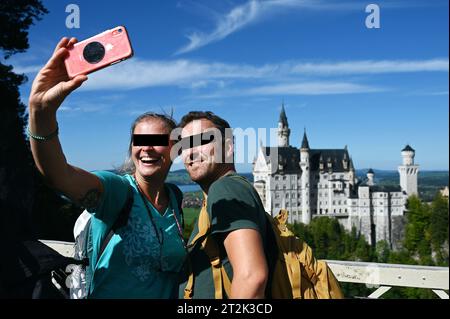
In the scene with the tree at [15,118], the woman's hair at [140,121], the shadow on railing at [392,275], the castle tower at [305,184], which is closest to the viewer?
the woman's hair at [140,121]

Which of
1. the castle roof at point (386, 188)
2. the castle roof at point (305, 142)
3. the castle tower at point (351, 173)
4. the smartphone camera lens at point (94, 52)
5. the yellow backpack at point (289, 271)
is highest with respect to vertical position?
the castle roof at point (305, 142)

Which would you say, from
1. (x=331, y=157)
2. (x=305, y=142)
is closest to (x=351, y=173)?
(x=331, y=157)

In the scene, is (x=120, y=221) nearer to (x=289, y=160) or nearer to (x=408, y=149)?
(x=289, y=160)

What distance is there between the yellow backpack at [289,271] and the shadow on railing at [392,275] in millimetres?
782

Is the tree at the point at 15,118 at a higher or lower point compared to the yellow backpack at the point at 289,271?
higher

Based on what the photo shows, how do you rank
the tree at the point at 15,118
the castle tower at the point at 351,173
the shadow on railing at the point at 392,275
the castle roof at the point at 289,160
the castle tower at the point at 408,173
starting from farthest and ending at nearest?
the castle tower at the point at 408,173 → the castle tower at the point at 351,173 → the castle roof at the point at 289,160 → the tree at the point at 15,118 → the shadow on railing at the point at 392,275

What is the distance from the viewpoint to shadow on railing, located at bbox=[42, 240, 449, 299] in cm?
193

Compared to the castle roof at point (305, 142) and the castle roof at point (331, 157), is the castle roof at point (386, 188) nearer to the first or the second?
the castle roof at point (331, 157)

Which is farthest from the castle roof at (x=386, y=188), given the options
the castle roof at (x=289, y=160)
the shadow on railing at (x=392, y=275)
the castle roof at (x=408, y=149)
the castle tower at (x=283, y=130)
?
the shadow on railing at (x=392, y=275)

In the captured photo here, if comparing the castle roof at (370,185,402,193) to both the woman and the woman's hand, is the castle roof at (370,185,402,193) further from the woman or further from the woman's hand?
the woman's hand

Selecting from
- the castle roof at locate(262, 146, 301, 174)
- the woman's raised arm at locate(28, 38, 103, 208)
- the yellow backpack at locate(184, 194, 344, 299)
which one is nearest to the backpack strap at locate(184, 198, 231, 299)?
the yellow backpack at locate(184, 194, 344, 299)

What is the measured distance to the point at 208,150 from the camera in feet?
4.15

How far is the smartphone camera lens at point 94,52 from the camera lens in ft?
3.50
